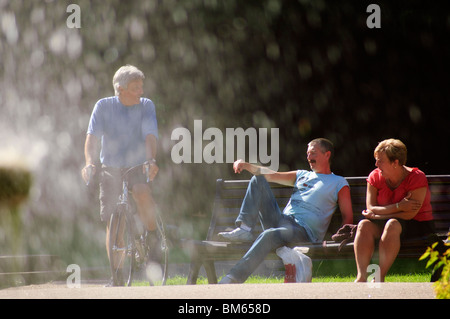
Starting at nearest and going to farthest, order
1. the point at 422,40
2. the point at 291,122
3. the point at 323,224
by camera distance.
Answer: the point at 323,224 → the point at 422,40 → the point at 291,122

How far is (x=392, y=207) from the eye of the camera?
18.1ft

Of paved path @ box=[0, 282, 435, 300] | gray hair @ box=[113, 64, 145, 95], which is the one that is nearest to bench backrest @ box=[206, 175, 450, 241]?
gray hair @ box=[113, 64, 145, 95]

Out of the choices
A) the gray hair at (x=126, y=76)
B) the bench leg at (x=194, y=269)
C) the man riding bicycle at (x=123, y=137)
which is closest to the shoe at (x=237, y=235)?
the bench leg at (x=194, y=269)

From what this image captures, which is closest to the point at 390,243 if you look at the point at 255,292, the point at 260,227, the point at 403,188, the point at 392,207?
the point at 392,207

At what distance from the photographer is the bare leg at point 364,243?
5340 mm

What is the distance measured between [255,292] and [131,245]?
195 centimetres

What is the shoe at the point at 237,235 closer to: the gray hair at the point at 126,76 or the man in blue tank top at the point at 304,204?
the man in blue tank top at the point at 304,204
